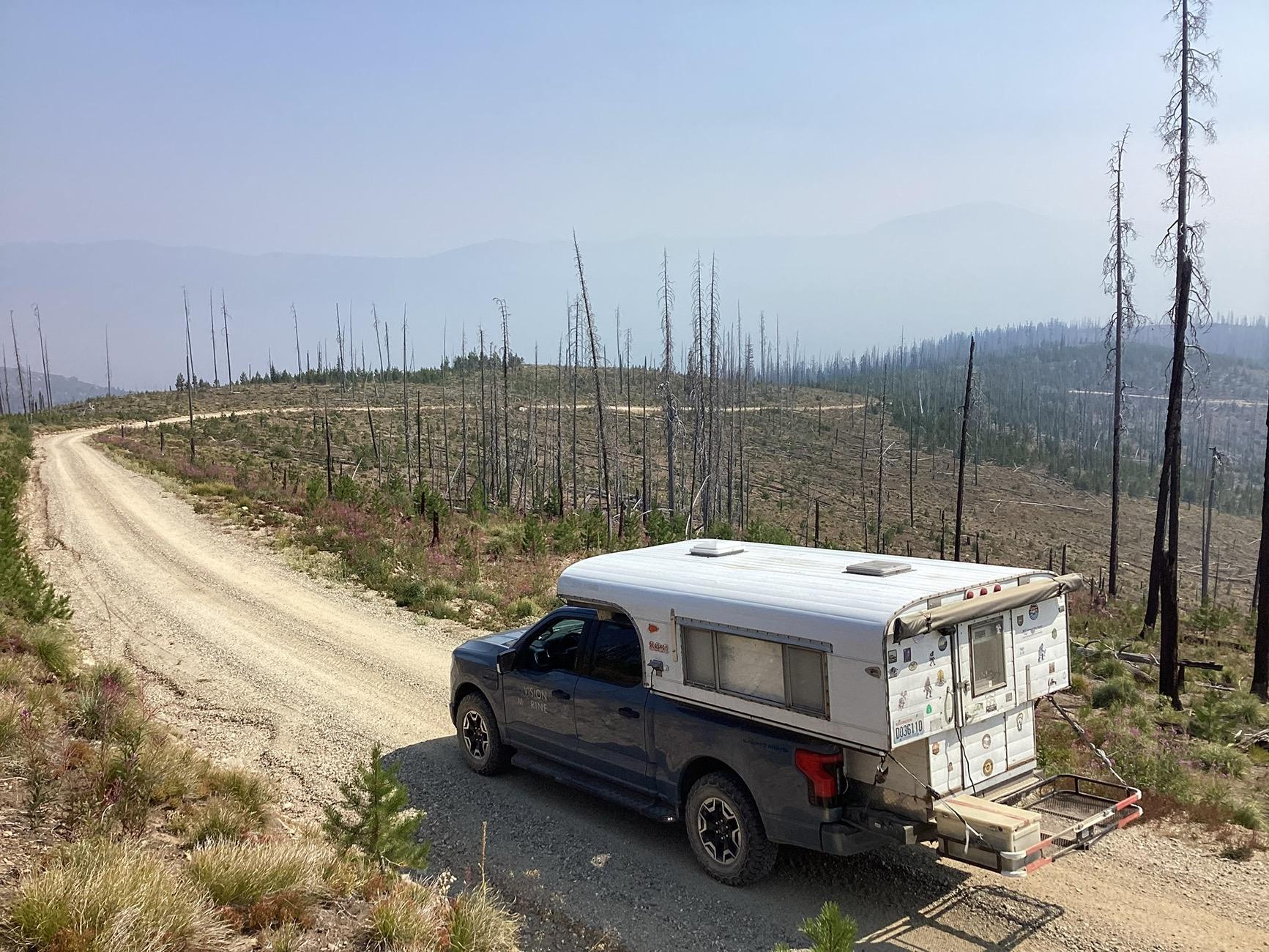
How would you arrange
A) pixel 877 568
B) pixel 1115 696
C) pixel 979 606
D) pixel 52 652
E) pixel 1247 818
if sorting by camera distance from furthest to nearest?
pixel 1115 696 → pixel 52 652 → pixel 1247 818 → pixel 877 568 → pixel 979 606

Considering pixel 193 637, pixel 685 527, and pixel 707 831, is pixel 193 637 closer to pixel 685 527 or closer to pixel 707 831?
pixel 707 831

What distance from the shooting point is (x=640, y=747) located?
7.16 metres

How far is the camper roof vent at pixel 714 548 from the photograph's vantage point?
7996mm

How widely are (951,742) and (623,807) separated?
3.27m

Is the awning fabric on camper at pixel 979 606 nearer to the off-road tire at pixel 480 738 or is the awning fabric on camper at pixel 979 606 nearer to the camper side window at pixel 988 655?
the camper side window at pixel 988 655

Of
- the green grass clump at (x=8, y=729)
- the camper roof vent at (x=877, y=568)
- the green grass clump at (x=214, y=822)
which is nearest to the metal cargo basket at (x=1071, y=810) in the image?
the camper roof vent at (x=877, y=568)

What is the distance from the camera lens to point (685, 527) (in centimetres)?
2503

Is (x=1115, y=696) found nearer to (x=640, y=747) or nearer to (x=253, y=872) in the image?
(x=640, y=747)

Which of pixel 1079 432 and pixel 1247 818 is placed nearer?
pixel 1247 818

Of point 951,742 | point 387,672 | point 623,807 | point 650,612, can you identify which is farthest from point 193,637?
point 951,742

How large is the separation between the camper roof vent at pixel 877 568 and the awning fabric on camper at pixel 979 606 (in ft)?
2.36

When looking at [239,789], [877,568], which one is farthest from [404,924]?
[877,568]

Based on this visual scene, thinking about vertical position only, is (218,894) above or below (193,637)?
above

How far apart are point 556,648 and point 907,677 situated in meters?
3.71
